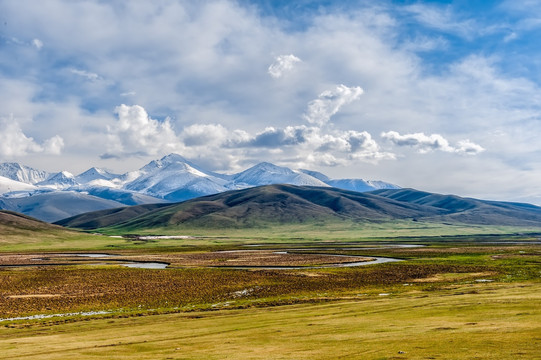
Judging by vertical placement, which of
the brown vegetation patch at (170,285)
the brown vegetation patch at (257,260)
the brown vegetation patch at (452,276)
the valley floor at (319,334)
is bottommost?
the brown vegetation patch at (257,260)

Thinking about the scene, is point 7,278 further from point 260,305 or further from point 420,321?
point 420,321

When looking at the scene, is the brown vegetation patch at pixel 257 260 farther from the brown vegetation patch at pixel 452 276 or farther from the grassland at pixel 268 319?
the brown vegetation patch at pixel 452 276

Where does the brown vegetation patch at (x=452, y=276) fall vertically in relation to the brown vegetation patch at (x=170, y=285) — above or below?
above

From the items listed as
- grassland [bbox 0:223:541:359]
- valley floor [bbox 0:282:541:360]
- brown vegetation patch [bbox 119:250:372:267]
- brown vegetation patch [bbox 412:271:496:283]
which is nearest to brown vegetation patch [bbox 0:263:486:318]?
grassland [bbox 0:223:541:359]

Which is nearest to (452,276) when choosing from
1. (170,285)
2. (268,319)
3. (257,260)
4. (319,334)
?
(170,285)

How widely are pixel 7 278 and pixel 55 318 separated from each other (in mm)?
45233

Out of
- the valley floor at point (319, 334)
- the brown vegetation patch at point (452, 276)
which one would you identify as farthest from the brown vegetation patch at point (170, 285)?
the valley floor at point (319, 334)

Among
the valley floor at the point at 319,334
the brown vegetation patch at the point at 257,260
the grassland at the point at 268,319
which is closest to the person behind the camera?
the valley floor at the point at 319,334

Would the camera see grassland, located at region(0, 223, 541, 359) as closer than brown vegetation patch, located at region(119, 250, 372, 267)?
Yes

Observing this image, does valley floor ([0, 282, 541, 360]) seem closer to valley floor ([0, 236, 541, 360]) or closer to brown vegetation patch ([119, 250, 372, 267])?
valley floor ([0, 236, 541, 360])

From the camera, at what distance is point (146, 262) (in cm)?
12925

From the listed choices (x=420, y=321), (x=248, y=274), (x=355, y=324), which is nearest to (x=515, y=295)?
(x=420, y=321)

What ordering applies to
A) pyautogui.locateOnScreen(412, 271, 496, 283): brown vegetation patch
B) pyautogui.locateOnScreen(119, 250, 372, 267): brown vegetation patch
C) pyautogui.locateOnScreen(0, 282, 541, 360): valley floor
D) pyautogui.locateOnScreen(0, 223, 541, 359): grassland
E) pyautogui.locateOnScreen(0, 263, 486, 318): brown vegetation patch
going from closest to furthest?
pyautogui.locateOnScreen(0, 282, 541, 360): valley floor
pyautogui.locateOnScreen(0, 223, 541, 359): grassland
pyautogui.locateOnScreen(0, 263, 486, 318): brown vegetation patch
pyautogui.locateOnScreen(412, 271, 496, 283): brown vegetation patch
pyautogui.locateOnScreen(119, 250, 372, 267): brown vegetation patch

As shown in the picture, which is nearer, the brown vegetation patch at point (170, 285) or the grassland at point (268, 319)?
the grassland at point (268, 319)
